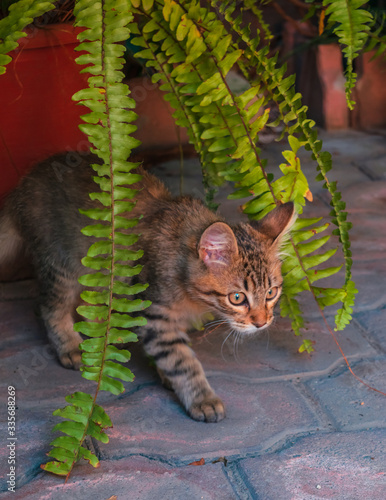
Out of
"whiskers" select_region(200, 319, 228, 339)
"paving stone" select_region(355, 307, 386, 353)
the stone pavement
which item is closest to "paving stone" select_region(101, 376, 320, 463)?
the stone pavement

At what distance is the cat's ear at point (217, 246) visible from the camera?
7.36 ft

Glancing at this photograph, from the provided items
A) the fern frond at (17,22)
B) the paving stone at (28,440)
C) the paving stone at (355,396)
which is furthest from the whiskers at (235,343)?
the fern frond at (17,22)

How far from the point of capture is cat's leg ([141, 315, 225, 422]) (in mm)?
2275

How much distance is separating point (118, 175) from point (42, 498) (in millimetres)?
977

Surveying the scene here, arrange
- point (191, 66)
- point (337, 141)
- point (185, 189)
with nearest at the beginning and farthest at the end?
1. point (191, 66)
2. point (185, 189)
3. point (337, 141)

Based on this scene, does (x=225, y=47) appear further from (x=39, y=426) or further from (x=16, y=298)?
(x=16, y=298)

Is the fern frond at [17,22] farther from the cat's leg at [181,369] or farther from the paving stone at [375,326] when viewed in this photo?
the paving stone at [375,326]

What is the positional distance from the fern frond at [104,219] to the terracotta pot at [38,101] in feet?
3.10

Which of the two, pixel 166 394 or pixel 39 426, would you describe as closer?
pixel 39 426

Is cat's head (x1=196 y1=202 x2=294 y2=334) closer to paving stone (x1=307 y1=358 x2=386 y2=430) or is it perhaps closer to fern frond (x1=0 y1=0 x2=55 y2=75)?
paving stone (x1=307 y1=358 x2=386 y2=430)

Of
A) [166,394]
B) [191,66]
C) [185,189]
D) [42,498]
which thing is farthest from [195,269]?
[185,189]

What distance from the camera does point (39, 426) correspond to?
7.28ft

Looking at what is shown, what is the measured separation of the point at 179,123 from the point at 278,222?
530mm

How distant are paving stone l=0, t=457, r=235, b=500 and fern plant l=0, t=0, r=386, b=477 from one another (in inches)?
3.0
